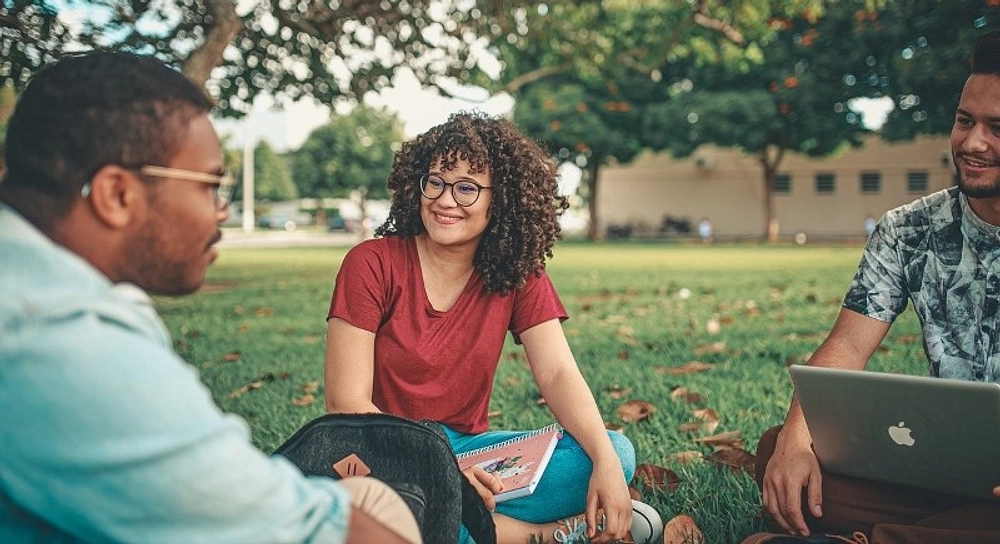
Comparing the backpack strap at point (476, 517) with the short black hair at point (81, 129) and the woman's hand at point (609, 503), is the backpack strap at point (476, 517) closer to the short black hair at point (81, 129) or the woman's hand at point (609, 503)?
the woman's hand at point (609, 503)

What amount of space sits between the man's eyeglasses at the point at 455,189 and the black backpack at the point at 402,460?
970mm

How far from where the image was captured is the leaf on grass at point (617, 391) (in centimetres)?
496

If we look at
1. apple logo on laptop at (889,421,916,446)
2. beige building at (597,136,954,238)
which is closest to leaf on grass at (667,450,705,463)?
apple logo on laptop at (889,421,916,446)

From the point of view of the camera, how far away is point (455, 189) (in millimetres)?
3045

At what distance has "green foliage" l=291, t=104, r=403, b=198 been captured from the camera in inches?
2537

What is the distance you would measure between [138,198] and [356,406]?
4.48ft

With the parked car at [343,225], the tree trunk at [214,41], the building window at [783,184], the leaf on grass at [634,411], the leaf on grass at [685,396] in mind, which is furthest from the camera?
A: the parked car at [343,225]

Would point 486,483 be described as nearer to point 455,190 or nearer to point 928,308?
point 455,190

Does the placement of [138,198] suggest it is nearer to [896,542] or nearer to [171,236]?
[171,236]

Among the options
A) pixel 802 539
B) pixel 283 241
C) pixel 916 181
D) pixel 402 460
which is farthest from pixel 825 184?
pixel 402 460

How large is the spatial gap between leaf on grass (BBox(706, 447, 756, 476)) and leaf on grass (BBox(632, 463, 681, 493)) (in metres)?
0.28

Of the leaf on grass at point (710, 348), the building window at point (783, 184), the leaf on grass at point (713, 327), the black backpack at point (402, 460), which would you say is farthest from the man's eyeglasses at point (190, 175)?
the building window at point (783, 184)

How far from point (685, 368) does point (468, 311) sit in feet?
9.65

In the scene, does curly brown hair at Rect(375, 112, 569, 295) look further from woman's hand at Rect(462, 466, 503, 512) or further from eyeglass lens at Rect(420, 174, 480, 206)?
woman's hand at Rect(462, 466, 503, 512)
